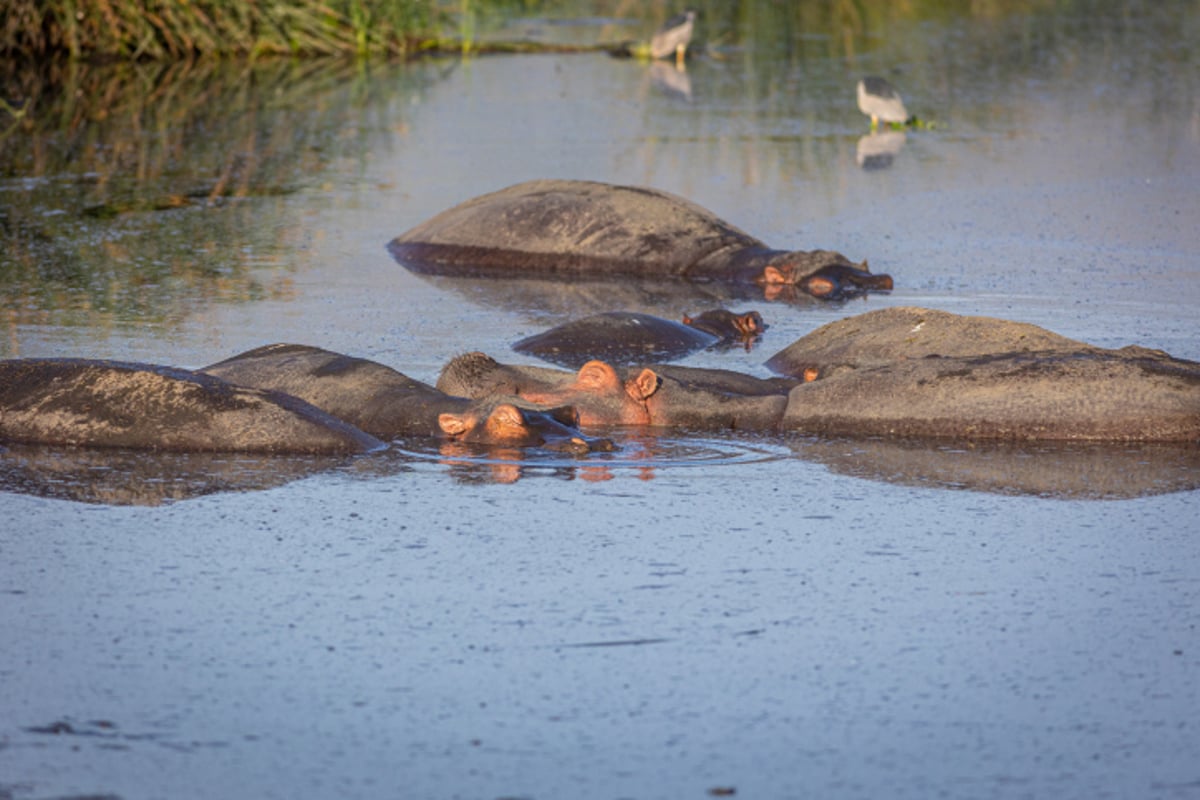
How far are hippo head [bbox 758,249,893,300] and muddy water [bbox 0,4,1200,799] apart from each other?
31 cm

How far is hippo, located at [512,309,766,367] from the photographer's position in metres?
9.81

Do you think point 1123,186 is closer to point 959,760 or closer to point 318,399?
point 318,399

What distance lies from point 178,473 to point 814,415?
8.67ft

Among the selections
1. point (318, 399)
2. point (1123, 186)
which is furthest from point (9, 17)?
point (318, 399)

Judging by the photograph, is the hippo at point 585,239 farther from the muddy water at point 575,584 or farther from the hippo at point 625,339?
the hippo at point 625,339

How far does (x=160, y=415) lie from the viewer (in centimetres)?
751

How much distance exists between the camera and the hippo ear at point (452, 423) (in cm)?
763

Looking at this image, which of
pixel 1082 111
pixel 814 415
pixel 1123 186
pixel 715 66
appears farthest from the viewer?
pixel 715 66

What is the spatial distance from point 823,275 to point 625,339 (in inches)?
97.8

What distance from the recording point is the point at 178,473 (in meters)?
7.19

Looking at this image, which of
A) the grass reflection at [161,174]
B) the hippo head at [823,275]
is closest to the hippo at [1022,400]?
the hippo head at [823,275]

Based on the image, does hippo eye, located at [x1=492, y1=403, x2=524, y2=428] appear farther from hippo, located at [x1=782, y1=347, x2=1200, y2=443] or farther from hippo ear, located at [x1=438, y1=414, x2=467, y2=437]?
hippo, located at [x1=782, y1=347, x2=1200, y2=443]

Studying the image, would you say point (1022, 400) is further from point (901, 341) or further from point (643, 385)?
point (643, 385)

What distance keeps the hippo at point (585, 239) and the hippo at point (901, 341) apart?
2817 mm
